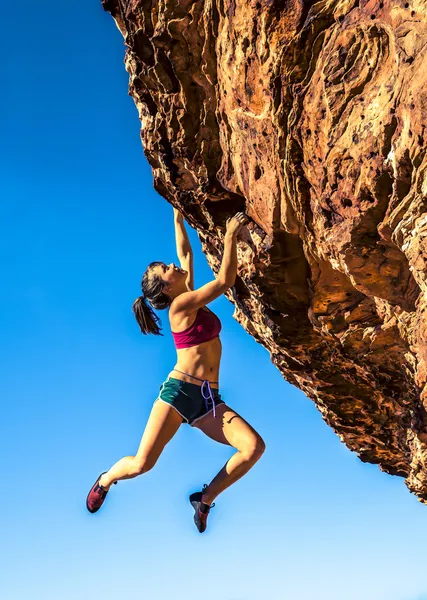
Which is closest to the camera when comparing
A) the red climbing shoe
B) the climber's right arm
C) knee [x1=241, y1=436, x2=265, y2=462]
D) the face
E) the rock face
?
the rock face

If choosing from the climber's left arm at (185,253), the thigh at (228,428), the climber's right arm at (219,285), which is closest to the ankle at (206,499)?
the thigh at (228,428)

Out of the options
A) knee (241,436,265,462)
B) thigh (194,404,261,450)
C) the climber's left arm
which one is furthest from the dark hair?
knee (241,436,265,462)

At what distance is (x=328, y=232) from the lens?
22.6 feet

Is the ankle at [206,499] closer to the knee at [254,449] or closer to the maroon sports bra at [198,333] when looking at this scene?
the knee at [254,449]

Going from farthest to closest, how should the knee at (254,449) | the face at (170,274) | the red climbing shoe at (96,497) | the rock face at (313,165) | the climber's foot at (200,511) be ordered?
the red climbing shoe at (96,497) < the face at (170,274) < the climber's foot at (200,511) < the knee at (254,449) < the rock face at (313,165)

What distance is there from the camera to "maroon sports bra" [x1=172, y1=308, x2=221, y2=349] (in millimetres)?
7750

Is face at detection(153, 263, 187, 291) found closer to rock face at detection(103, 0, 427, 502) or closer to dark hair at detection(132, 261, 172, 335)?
dark hair at detection(132, 261, 172, 335)

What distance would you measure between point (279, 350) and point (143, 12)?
4.91 metres

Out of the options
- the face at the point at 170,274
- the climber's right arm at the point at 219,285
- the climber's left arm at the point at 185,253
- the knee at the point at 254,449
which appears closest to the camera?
the climber's right arm at the point at 219,285

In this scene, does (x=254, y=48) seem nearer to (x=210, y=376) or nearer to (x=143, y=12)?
(x=143, y=12)

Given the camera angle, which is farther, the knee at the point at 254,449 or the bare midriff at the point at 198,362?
the bare midriff at the point at 198,362

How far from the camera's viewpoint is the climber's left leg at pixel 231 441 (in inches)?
290

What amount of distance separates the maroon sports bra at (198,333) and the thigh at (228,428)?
2.48 feet

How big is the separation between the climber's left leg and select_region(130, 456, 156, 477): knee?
0.64m
